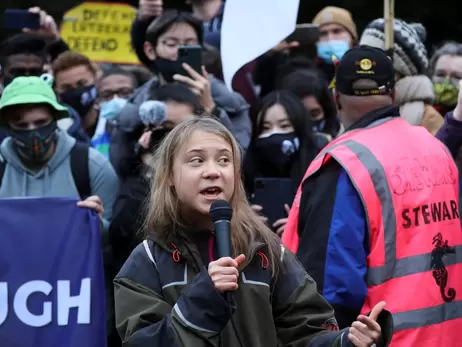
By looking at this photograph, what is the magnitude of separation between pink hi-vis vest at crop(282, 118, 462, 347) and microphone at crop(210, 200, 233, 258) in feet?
4.49

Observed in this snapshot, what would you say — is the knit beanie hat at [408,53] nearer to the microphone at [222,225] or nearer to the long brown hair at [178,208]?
the long brown hair at [178,208]

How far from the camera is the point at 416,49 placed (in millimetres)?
6922

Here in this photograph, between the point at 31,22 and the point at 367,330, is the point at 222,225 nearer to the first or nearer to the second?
the point at 367,330

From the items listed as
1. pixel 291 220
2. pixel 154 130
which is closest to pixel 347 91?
pixel 291 220

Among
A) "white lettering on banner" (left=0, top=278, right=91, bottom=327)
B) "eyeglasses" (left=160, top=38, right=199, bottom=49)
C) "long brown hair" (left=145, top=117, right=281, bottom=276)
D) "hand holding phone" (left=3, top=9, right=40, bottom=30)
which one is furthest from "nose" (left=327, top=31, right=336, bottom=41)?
"long brown hair" (left=145, top=117, right=281, bottom=276)

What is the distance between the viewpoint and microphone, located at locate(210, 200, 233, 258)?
3.83 metres

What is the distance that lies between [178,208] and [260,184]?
2.18m

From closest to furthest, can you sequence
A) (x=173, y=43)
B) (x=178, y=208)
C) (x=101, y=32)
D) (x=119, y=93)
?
(x=178, y=208)
(x=173, y=43)
(x=119, y=93)
(x=101, y=32)

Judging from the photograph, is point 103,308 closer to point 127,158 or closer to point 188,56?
point 127,158

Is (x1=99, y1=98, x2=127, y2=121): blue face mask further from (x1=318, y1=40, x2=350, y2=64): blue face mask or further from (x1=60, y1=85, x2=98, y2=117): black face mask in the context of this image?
(x1=318, y1=40, x2=350, y2=64): blue face mask

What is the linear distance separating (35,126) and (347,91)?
1932mm

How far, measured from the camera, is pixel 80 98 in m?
8.45

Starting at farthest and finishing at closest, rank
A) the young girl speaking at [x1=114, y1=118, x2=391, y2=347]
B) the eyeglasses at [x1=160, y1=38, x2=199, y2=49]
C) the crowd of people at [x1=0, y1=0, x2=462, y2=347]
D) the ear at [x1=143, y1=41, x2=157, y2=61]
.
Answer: the ear at [x1=143, y1=41, x2=157, y2=61], the eyeglasses at [x1=160, y1=38, x2=199, y2=49], the crowd of people at [x1=0, y1=0, x2=462, y2=347], the young girl speaking at [x1=114, y1=118, x2=391, y2=347]

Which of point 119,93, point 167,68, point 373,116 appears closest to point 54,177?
point 167,68
